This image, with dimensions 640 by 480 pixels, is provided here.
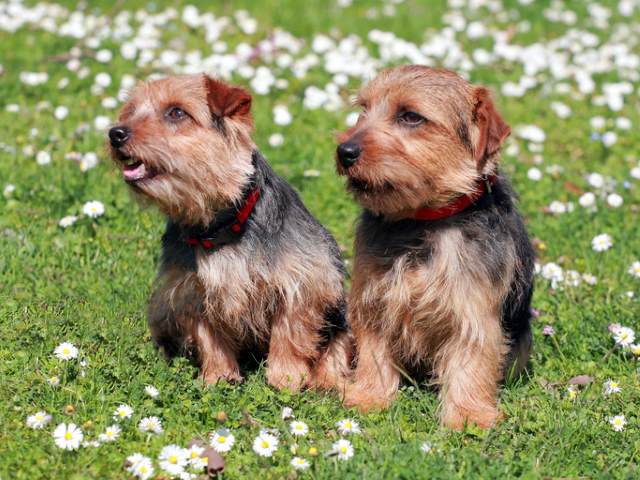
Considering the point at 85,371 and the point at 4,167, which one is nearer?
the point at 85,371

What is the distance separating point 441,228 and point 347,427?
1156 millimetres

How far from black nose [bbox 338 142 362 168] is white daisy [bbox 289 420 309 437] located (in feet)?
4.38

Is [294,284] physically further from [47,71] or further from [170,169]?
[47,71]

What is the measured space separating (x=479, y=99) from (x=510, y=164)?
3.24 meters

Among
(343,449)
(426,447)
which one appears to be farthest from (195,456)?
(426,447)

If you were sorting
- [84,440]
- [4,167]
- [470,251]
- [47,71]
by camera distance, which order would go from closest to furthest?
[84,440], [470,251], [4,167], [47,71]

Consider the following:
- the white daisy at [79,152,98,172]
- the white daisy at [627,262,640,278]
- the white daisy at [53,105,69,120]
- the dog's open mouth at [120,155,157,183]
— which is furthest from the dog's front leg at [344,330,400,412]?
the white daisy at [53,105,69,120]

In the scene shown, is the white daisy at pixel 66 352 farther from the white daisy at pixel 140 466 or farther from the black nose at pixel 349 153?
the black nose at pixel 349 153

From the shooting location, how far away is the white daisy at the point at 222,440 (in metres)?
4.30

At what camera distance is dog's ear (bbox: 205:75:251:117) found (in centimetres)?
483

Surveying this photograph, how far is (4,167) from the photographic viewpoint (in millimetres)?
7121

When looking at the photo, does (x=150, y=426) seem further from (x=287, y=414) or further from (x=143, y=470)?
(x=287, y=414)

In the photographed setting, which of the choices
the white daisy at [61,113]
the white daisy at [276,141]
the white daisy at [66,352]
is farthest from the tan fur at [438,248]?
the white daisy at [61,113]

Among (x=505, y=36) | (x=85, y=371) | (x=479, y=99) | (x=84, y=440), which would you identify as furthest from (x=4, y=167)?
(x=505, y=36)
